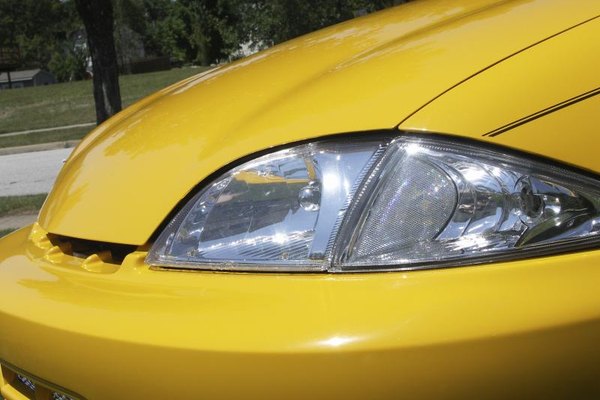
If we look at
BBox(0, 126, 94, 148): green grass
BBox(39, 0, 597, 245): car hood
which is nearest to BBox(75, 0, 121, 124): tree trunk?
BBox(0, 126, 94, 148): green grass

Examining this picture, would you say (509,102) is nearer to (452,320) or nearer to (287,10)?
(452,320)

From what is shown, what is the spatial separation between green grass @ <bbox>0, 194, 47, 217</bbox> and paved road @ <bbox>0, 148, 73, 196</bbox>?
0.97m

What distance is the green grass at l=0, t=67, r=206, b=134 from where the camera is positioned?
20.4 m

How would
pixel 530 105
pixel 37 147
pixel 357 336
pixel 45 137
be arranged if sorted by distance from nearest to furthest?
pixel 357 336, pixel 530 105, pixel 37 147, pixel 45 137

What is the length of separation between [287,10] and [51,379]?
34.3 metres

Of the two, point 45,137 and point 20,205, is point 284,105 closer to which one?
point 20,205

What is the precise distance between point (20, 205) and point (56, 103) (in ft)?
64.9

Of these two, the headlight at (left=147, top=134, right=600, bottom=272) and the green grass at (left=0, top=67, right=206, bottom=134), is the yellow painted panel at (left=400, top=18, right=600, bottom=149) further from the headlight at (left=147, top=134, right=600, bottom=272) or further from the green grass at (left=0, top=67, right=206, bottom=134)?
the green grass at (left=0, top=67, right=206, bottom=134)

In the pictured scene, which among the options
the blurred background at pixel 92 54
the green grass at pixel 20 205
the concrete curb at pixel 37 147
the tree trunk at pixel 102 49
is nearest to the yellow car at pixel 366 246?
the blurred background at pixel 92 54

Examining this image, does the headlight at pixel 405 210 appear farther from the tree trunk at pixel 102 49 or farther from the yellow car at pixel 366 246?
the tree trunk at pixel 102 49

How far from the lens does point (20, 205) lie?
6.59 meters

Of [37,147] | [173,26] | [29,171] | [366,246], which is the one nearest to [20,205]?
[29,171]

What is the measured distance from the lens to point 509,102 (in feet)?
4.31

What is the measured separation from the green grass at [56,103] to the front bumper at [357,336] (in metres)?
14.9
